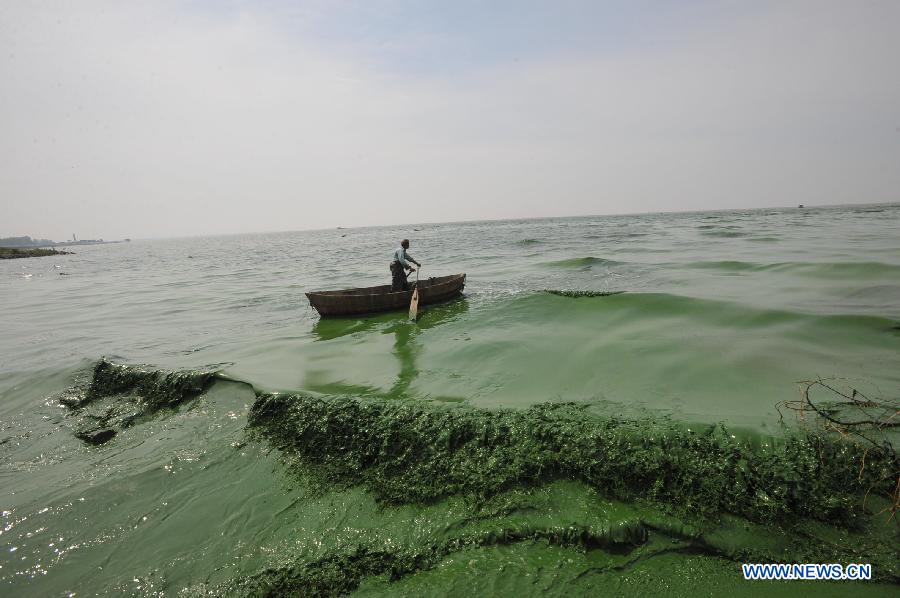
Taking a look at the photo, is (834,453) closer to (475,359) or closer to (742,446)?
(742,446)

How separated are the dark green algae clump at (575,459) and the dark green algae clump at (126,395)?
2.45 meters

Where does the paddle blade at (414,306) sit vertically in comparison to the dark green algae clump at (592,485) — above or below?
above

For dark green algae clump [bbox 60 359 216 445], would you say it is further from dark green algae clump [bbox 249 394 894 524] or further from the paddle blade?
the paddle blade

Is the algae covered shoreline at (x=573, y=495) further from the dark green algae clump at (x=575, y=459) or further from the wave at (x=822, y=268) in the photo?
the wave at (x=822, y=268)

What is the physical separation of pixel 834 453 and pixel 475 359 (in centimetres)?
534

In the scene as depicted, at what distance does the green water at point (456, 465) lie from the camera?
3.60 m

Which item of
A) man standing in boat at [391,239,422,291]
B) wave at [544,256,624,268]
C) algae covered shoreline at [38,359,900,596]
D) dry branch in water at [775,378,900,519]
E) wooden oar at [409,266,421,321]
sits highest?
man standing in boat at [391,239,422,291]

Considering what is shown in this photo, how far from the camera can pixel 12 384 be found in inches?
326

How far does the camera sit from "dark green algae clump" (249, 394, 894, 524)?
392cm

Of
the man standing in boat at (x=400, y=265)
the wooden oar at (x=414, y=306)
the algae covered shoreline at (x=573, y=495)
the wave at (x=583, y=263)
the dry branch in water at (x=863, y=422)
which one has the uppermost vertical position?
the man standing in boat at (x=400, y=265)

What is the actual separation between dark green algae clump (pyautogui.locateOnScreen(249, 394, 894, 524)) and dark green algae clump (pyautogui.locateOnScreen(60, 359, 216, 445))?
2.45 meters

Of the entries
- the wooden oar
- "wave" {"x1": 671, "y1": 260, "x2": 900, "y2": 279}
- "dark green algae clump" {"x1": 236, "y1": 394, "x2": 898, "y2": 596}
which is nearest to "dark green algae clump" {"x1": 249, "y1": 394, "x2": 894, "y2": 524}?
"dark green algae clump" {"x1": 236, "y1": 394, "x2": 898, "y2": 596}

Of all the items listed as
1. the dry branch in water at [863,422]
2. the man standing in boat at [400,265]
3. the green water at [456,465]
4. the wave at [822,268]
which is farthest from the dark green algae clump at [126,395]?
the wave at [822,268]

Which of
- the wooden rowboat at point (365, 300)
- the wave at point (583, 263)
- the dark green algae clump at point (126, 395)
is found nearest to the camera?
the dark green algae clump at point (126, 395)
